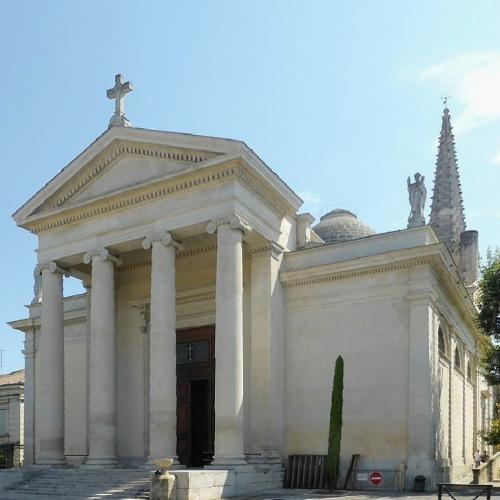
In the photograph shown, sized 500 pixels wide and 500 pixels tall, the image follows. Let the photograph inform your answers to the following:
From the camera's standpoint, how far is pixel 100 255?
22.7 metres

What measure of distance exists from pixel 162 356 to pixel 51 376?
5643 millimetres

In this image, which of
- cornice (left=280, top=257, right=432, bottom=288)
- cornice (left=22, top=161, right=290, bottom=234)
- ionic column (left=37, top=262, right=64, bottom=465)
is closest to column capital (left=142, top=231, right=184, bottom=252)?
cornice (left=22, top=161, right=290, bottom=234)

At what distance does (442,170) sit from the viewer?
188 ft

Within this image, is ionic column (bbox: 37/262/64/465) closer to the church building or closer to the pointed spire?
the church building

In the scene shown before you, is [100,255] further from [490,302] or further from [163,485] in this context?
[490,302]

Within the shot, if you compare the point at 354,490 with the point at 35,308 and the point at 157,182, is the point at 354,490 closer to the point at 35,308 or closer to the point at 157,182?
the point at 157,182

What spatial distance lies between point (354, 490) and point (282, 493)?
8.92 feet

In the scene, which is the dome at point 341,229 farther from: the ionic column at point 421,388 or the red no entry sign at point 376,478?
the red no entry sign at point 376,478

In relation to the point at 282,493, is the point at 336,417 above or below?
above

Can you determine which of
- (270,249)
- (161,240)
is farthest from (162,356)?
(270,249)

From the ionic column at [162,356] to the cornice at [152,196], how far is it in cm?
160

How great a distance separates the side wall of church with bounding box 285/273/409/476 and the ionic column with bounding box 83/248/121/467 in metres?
5.97

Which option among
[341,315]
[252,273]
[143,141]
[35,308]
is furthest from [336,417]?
[35,308]

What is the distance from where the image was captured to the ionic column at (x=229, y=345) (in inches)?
741
